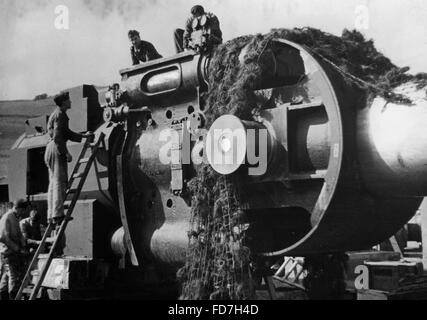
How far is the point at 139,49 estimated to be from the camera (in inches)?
304

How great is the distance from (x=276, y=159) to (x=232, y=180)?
1.47ft

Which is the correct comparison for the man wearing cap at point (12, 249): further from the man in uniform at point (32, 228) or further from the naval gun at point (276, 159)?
the naval gun at point (276, 159)

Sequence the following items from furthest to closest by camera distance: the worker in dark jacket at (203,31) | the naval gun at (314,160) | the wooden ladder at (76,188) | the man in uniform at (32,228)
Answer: the man in uniform at (32,228) → the wooden ladder at (76,188) → the worker in dark jacket at (203,31) → the naval gun at (314,160)

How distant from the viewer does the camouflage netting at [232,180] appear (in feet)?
17.2

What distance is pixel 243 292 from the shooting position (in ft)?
17.0

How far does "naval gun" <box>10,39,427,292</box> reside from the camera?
4848 mm

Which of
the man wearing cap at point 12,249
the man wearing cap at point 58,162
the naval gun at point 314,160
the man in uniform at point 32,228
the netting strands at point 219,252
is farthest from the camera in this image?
the man in uniform at point 32,228

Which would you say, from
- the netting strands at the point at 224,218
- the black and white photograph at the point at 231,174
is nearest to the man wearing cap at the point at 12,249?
the black and white photograph at the point at 231,174

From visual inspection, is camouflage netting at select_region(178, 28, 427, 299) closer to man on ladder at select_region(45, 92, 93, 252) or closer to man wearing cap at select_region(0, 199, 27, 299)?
man on ladder at select_region(45, 92, 93, 252)

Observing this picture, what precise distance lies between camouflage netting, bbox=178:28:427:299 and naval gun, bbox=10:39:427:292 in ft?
0.44

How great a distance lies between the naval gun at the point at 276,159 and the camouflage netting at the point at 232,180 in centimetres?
14

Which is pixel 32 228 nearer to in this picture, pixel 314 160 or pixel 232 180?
pixel 232 180

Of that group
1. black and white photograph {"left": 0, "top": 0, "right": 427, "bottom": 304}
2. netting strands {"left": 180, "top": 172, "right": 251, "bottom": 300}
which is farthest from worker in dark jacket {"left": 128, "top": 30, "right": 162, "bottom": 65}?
netting strands {"left": 180, "top": 172, "right": 251, "bottom": 300}
